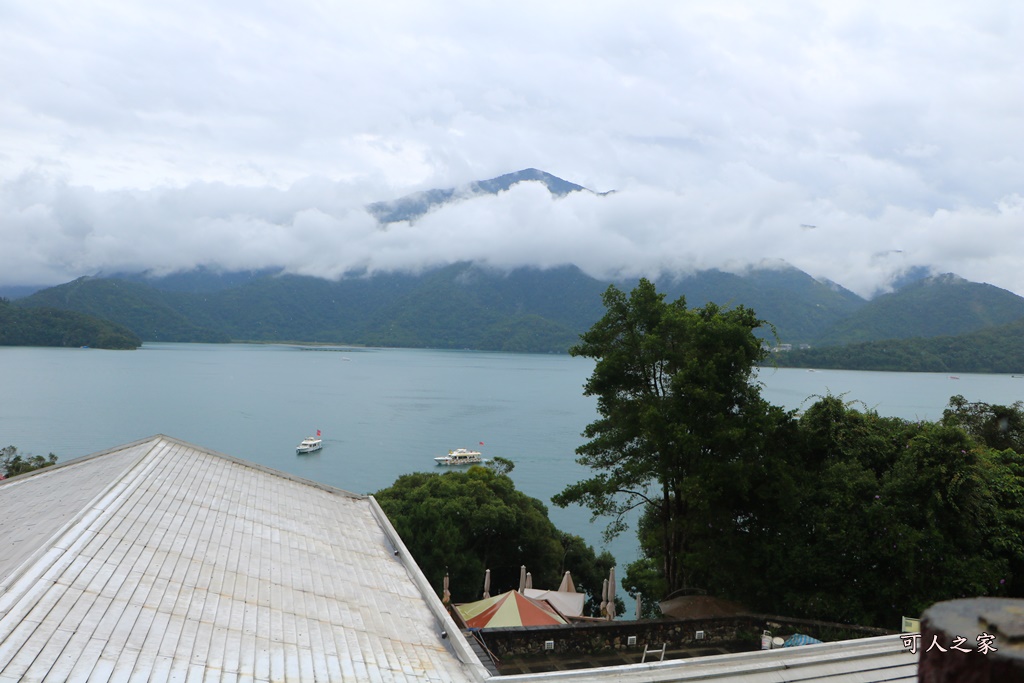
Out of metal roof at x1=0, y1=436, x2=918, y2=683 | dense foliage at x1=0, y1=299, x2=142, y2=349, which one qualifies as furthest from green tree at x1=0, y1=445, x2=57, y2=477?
dense foliage at x1=0, y1=299, x2=142, y2=349

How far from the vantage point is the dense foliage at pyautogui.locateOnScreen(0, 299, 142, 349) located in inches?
7013

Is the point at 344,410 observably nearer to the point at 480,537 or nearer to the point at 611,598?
the point at 480,537

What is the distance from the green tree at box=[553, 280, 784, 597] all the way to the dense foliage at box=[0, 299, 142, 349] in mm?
195826

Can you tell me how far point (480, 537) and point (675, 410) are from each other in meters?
13.2

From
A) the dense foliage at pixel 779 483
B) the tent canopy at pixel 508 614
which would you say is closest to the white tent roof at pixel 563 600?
the dense foliage at pixel 779 483

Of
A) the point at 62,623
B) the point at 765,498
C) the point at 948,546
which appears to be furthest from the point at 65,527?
the point at 948,546

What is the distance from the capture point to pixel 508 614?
15008mm

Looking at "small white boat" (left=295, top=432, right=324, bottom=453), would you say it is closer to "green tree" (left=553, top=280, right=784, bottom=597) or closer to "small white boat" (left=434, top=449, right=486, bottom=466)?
"small white boat" (left=434, top=449, right=486, bottom=466)

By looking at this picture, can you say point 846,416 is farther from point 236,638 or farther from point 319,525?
point 236,638

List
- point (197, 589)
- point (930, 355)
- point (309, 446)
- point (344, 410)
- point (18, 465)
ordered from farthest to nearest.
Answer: point (930, 355) < point (344, 410) < point (309, 446) < point (18, 465) < point (197, 589)

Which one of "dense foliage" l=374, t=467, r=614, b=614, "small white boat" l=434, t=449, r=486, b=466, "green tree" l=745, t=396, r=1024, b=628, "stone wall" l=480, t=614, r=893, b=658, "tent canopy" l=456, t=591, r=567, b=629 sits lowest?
"small white boat" l=434, t=449, r=486, b=466

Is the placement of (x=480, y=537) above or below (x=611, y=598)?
below

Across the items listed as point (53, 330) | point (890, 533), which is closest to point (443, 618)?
point (890, 533)

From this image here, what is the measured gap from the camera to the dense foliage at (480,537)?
2338 cm
